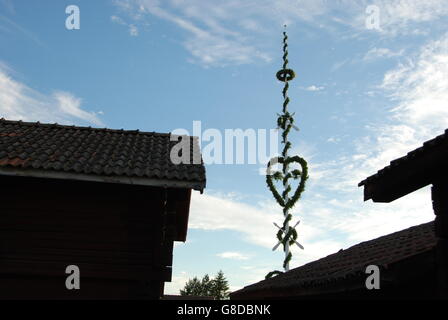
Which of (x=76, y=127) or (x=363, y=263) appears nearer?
(x=363, y=263)

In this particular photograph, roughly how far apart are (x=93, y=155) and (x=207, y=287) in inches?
→ 1958

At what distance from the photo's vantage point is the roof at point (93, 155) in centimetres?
715

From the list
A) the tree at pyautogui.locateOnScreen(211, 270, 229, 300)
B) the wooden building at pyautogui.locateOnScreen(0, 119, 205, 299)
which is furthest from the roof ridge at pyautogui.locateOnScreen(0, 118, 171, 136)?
the tree at pyautogui.locateOnScreen(211, 270, 229, 300)

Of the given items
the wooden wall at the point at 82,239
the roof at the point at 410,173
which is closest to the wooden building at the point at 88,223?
the wooden wall at the point at 82,239

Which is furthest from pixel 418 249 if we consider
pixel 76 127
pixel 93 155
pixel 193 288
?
pixel 193 288

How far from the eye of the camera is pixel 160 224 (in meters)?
7.42

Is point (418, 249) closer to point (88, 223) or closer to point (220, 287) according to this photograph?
point (88, 223)

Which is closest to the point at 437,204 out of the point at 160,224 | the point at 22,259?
the point at 160,224

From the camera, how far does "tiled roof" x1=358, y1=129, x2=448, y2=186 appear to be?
4.04 metres

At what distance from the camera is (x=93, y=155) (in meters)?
8.21

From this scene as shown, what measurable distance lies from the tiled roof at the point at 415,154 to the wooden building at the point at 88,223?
124 inches

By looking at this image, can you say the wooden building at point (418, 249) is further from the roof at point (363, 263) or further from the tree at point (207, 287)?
→ the tree at point (207, 287)

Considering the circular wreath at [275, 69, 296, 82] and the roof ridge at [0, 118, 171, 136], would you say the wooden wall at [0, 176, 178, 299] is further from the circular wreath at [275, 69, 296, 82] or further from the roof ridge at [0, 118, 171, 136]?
the circular wreath at [275, 69, 296, 82]
